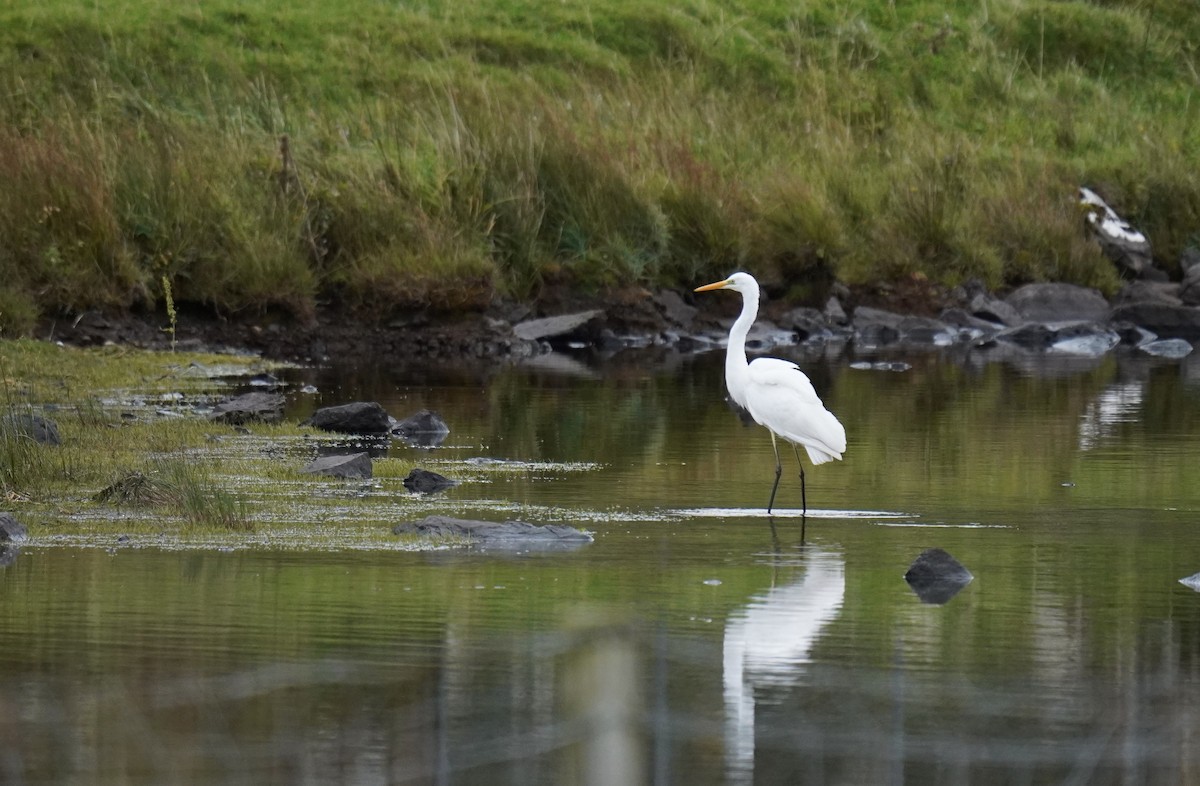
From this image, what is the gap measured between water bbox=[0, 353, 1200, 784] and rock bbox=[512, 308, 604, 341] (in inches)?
348

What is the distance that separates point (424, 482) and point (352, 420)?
2761 mm

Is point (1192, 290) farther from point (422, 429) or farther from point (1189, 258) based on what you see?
point (422, 429)

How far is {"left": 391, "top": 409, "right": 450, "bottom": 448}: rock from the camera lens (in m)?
12.8

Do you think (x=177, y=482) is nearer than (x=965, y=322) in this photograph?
Yes

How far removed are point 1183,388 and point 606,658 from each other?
11.5 metres

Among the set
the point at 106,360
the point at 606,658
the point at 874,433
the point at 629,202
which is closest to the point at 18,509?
the point at 606,658

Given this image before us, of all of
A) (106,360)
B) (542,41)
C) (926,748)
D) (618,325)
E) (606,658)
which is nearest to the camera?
(926,748)

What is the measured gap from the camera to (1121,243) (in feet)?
81.9

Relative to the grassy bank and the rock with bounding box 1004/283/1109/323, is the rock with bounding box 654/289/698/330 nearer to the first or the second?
the grassy bank

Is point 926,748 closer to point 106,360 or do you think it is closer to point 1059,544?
point 1059,544

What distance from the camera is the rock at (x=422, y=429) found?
12.8m

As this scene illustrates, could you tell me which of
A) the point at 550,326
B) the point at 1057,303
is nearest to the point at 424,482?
the point at 550,326

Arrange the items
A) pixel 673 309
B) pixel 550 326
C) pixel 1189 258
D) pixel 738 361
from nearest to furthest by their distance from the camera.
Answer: pixel 738 361, pixel 550 326, pixel 673 309, pixel 1189 258

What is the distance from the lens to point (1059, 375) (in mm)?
18562
